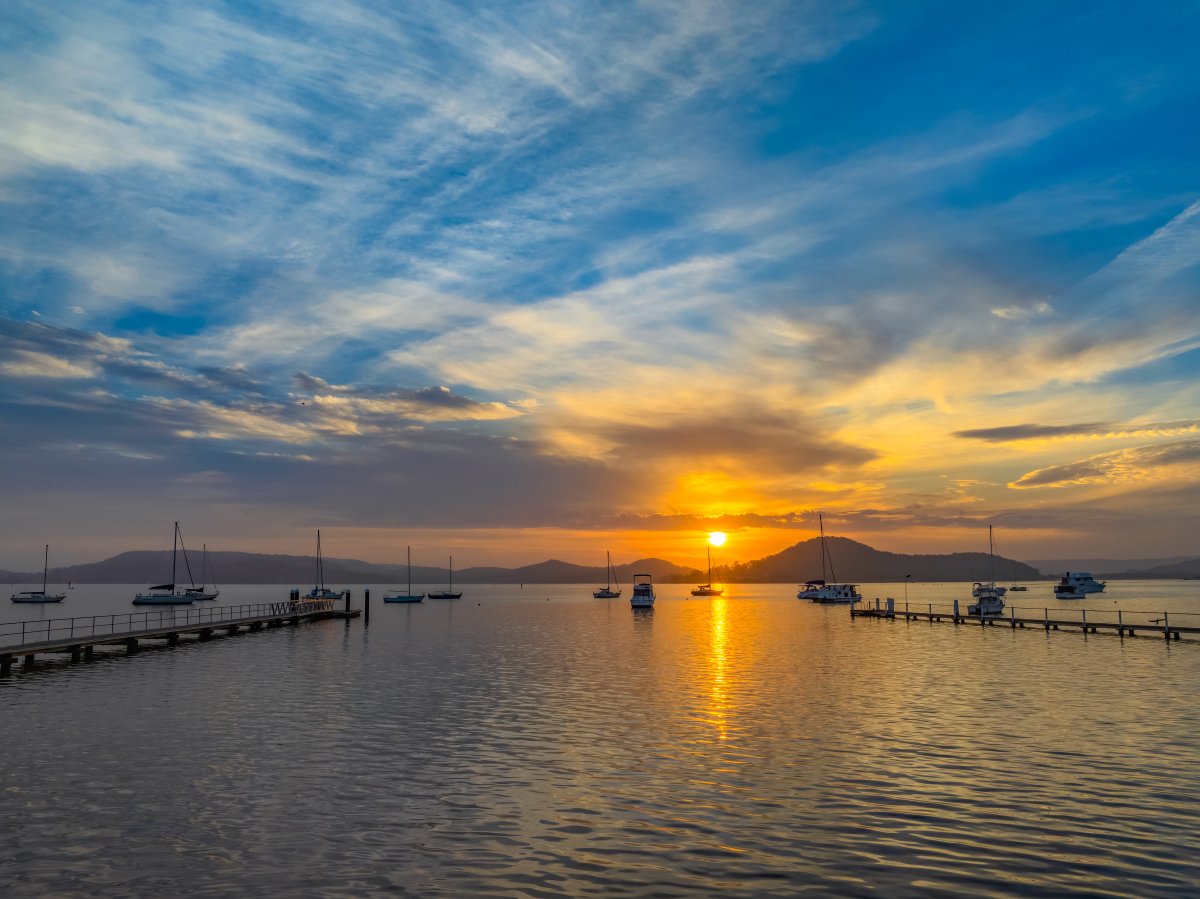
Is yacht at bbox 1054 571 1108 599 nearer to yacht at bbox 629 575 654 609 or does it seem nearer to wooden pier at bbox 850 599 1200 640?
wooden pier at bbox 850 599 1200 640

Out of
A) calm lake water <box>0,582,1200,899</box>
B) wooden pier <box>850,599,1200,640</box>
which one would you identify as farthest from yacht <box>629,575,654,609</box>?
calm lake water <box>0,582,1200,899</box>

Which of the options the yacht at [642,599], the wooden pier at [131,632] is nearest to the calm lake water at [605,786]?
the wooden pier at [131,632]

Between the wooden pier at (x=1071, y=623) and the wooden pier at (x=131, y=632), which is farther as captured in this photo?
the wooden pier at (x=1071, y=623)

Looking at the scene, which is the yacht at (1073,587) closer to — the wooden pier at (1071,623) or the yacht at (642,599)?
the wooden pier at (1071,623)

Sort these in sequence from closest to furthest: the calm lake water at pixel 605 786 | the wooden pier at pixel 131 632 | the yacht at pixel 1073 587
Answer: the calm lake water at pixel 605 786 → the wooden pier at pixel 131 632 → the yacht at pixel 1073 587

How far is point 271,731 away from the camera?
28.0 m

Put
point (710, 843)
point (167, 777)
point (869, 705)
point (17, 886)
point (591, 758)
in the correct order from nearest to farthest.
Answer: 1. point (17, 886)
2. point (710, 843)
3. point (167, 777)
4. point (591, 758)
5. point (869, 705)

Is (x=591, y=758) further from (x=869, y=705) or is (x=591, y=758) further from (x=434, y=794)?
(x=869, y=705)

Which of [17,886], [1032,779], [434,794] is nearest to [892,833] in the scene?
[1032,779]

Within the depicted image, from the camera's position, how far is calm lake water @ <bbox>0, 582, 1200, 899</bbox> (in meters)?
14.1

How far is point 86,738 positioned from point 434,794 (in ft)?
50.7

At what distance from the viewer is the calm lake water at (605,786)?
554 inches

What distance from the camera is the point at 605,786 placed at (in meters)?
20.3

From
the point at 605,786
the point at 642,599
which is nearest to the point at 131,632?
the point at 605,786
